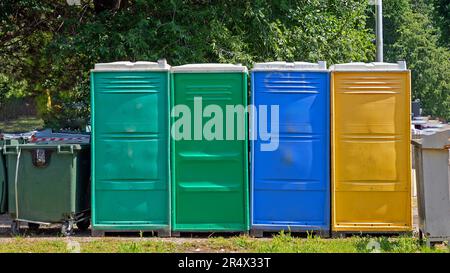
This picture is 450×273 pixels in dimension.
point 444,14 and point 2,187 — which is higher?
point 444,14

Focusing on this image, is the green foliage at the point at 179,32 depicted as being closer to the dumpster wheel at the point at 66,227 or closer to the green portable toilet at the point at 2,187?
the green portable toilet at the point at 2,187

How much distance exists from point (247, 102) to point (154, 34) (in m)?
4.16

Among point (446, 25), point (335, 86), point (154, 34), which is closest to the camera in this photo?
point (335, 86)

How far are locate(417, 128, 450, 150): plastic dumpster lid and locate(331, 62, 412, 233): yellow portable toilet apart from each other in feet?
2.99

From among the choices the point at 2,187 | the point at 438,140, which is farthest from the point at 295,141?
the point at 2,187

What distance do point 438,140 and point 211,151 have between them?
2757 mm

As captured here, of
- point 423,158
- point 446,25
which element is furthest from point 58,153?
point 446,25

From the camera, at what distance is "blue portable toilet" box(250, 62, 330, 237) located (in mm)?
8570

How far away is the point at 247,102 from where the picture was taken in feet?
28.7

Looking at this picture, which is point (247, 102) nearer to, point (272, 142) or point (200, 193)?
point (272, 142)

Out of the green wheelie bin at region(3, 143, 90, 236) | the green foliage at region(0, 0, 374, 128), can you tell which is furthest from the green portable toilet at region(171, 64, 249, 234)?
the green foliage at region(0, 0, 374, 128)

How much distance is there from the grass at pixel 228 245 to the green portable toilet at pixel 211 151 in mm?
346

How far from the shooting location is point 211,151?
8.63 m

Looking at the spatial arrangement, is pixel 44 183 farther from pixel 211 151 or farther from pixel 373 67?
pixel 373 67
